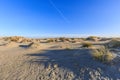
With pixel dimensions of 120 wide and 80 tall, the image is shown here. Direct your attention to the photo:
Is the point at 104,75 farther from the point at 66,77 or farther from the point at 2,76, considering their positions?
the point at 2,76

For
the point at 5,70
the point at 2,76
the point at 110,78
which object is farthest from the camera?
the point at 5,70

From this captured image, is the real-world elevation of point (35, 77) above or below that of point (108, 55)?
below

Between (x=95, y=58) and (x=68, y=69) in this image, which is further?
(x=95, y=58)

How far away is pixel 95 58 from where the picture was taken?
1364 centimetres

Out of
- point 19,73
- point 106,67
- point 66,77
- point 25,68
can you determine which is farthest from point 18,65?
point 106,67

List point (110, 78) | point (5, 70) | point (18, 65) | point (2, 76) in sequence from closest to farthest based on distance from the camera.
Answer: point (110, 78), point (2, 76), point (5, 70), point (18, 65)

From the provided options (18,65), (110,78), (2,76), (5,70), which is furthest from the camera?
(18,65)

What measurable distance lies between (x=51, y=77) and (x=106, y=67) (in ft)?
10.9

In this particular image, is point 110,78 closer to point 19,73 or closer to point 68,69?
point 68,69

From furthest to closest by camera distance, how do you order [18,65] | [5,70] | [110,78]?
1. [18,65]
2. [5,70]
3. [110,78]

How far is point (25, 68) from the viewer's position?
13055 mm

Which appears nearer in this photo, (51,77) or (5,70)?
(51,77)

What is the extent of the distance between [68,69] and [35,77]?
204 cm

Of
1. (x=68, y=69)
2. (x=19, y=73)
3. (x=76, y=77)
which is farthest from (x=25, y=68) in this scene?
(x=76, y=77)
